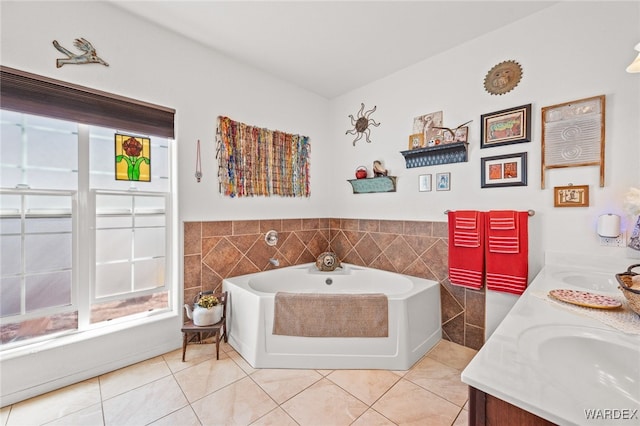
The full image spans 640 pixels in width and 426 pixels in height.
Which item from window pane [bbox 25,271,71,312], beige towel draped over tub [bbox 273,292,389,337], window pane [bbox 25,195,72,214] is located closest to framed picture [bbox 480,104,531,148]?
beige towel draped over tub [bbox 273,292,389,337]

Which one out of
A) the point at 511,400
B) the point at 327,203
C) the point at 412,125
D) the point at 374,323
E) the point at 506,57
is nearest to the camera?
the point at 511,400

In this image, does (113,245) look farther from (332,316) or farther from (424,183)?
(424,183)

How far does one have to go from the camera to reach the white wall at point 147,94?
1701 mm

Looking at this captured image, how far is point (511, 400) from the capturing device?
0.64 m

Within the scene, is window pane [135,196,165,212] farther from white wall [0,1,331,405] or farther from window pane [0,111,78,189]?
window pane [0,111,78,189]

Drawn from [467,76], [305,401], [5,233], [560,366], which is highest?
[467,76]

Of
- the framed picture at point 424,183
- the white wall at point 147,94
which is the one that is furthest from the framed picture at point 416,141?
the white wall at point 147,94

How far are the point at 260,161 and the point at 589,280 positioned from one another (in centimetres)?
275

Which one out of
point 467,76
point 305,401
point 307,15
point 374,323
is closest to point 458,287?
point 374,323

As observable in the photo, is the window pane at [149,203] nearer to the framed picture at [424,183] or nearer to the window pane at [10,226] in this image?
the window pane at [10,226]

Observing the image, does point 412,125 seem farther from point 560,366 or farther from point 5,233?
point 5,233

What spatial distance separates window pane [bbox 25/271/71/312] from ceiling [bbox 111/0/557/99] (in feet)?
6.63

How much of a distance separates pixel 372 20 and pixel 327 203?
2.04 m

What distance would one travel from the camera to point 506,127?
7.01 feet
